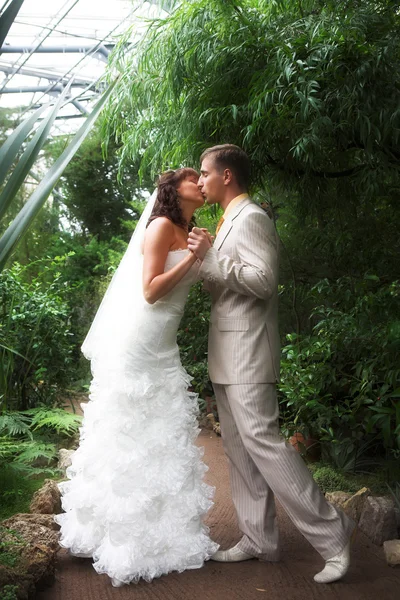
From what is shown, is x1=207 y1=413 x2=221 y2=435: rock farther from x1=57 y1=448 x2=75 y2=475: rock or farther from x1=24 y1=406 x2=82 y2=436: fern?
x1=57 y1=448 x2=75 y2=475: rock

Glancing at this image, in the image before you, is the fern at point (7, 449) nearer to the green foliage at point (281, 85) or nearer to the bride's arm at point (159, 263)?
the bride's arm at point (159, 263)

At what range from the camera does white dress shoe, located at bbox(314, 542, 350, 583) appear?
2.51 m

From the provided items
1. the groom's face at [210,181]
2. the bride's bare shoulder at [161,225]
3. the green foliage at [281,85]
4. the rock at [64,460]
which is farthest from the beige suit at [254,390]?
the rock at [64,460]

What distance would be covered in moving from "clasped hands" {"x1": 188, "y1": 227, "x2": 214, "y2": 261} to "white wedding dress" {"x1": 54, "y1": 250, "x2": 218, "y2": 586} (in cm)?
16

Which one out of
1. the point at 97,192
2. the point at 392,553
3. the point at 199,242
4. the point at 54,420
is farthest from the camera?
the point at 97,192

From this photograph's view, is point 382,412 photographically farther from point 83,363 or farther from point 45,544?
point 83,363

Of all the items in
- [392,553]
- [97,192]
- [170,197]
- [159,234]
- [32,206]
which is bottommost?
[392,553]

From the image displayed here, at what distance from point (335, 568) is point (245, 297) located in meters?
1.07

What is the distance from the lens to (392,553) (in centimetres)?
287

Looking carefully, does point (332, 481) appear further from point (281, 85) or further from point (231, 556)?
point (281, 85)

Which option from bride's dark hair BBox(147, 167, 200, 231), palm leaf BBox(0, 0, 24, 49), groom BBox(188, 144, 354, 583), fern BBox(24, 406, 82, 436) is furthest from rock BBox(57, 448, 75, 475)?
palm leaf BBox(0, 0, 24, 49)

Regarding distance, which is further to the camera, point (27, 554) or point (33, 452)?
point (33, 452)

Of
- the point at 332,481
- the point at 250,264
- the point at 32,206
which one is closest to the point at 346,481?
the point at 332,481

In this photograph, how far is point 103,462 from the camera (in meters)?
2.69
